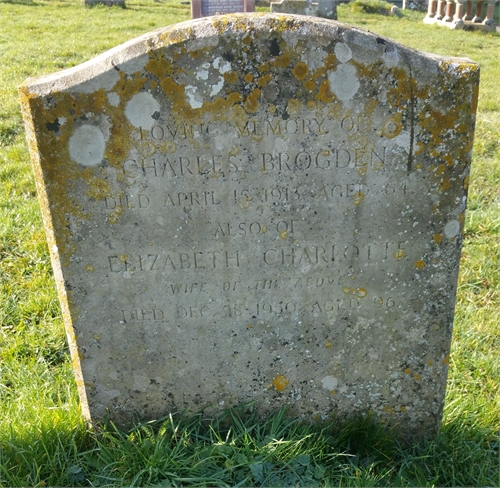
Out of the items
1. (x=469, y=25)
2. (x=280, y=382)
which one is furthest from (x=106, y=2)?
(x=280, y=382)

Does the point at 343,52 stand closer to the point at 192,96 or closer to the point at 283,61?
the point at 283,61

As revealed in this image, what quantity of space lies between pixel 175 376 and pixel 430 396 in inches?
48.9

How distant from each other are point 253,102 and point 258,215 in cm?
47

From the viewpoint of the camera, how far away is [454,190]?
238cm

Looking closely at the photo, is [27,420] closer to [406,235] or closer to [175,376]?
[175,376]

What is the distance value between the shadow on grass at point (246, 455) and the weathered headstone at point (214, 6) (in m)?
10.0

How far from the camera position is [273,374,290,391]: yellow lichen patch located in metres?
2.73

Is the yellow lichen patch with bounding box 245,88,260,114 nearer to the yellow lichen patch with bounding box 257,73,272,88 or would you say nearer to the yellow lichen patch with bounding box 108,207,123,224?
the yellow lichen patch with bounding box 257,73,272,88

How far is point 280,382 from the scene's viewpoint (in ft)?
8.98

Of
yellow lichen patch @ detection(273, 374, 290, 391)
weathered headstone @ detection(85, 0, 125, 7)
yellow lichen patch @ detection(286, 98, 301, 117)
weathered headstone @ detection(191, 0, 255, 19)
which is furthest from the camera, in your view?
weathered headstone @ detection(85, 0, 125, 7)

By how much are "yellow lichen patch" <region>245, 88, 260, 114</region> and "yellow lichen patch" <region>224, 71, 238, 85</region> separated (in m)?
0.08

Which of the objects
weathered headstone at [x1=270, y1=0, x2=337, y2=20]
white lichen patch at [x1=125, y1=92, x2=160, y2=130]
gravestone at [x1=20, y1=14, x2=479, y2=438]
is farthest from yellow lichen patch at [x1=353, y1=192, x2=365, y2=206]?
weathered headstone at [x1=270, y1=0, x2=337, y2=20]

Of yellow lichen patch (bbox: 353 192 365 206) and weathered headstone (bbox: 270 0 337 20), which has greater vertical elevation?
weathered headstone (bbox: 270 0 337 20)

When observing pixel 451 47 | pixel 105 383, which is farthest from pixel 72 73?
pixel 451 47
